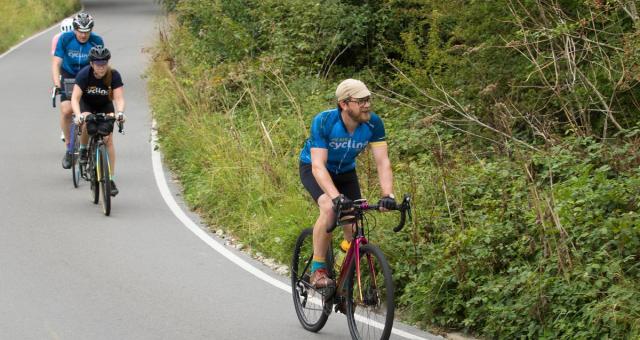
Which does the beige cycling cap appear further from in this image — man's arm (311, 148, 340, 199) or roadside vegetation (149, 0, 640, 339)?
roadside vegetation (149, 0, 640, 339)

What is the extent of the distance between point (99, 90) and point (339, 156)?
6202mm

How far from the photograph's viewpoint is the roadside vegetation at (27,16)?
3769cm

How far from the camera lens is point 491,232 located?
9.62 metres

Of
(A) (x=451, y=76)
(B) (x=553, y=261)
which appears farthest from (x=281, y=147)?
(B) (x=553, y=261)

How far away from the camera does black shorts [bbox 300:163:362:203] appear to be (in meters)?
8.75

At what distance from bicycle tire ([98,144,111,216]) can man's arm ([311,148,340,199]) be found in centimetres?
563

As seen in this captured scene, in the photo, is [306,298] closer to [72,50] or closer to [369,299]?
[369,299]

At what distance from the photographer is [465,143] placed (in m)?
14.6

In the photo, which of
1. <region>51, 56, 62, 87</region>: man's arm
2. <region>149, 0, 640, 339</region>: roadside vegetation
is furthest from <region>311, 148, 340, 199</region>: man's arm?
<region>51, 56, 62, 87</region>: man's arm

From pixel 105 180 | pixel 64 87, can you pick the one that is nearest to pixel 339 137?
pixel 105 180

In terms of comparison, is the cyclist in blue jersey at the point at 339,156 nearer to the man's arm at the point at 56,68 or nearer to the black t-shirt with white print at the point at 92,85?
the black t-shirt with white print at the point at 92,85

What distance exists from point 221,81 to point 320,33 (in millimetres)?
2435

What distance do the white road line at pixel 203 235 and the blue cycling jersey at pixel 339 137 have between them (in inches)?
52.1

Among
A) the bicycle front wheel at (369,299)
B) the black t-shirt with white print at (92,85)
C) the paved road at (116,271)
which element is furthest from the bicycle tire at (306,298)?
the black t-shirt with white print at (92,85)
